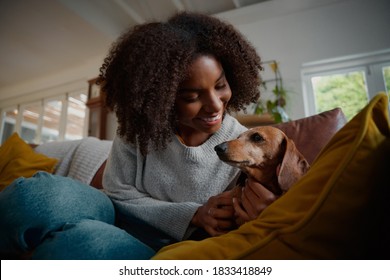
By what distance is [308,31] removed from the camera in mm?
2590

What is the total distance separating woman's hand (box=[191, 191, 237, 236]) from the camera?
619 mm

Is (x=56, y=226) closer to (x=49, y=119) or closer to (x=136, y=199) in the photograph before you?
(x=136, y=199)

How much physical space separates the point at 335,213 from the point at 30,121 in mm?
5935

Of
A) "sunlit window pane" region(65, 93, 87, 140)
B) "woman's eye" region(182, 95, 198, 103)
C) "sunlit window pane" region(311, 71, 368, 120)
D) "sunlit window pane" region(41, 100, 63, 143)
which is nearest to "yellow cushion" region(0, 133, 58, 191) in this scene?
"woman's eye" region(182, 95, 198, 103)

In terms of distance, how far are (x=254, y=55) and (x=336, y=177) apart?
774mm

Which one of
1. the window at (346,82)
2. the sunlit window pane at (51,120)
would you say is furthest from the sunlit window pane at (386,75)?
the sunlit window pane at (51,120)

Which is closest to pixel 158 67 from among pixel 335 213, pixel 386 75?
pixel 335 213

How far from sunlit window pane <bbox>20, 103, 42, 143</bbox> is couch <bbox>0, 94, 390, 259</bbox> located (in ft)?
18.2

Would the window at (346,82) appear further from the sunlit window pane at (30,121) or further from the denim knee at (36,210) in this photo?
the sunlit window pane at (30,121)

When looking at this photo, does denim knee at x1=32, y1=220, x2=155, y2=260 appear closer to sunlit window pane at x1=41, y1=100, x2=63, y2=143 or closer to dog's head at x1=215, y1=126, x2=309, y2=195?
dog's head at x1=215, y1=126, x2=309, y2=195

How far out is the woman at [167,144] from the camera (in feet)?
2.01

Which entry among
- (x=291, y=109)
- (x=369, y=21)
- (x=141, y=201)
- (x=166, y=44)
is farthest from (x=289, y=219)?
(x=369, y=21)

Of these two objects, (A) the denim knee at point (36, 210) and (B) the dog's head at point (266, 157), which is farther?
(B) the dog's head at point (266, 157)

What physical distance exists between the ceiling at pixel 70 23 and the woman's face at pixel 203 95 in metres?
2.03
